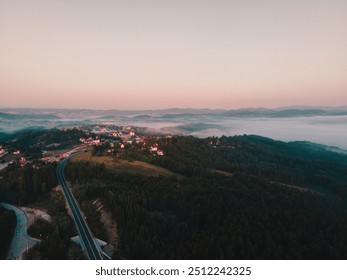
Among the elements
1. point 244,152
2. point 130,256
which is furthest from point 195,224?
point 244,152

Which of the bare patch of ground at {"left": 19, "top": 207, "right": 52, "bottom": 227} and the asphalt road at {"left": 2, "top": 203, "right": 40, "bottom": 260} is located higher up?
the asphalt road at {"left": 2, "top": 203, "right": 40, "bottom": 260}

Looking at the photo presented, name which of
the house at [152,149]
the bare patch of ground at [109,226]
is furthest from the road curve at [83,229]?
the house at [152,149]

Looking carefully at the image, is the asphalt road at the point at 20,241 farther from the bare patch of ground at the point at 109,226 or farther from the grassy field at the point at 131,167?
the grassy field at the point at 131,167

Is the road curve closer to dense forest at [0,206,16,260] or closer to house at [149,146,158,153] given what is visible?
dense forest at [0,206,16,260]

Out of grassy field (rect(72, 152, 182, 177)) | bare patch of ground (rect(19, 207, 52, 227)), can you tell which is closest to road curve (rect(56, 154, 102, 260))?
bare patch of ground (rect(19, 207, 52, 227))

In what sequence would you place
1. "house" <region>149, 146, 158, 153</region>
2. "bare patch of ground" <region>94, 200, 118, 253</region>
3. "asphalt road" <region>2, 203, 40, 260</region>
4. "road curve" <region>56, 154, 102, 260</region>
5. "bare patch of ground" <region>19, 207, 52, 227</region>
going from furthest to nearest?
"house" <region>149, 146, 158, 153</region> < "bare patch of ground" <region>19, 207, 52, 227</region> < "bare patch of ground" <region>94, 200, 118, 253</region> < "asphalt road" <region>2, 203, 40, 260</region> < "road curve" <region>56, 154, 102, 260</region>

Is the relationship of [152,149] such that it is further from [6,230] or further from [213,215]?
[6,230]

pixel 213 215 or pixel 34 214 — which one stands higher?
pixel 213 215

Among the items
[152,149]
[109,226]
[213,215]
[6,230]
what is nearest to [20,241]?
[6,230]
